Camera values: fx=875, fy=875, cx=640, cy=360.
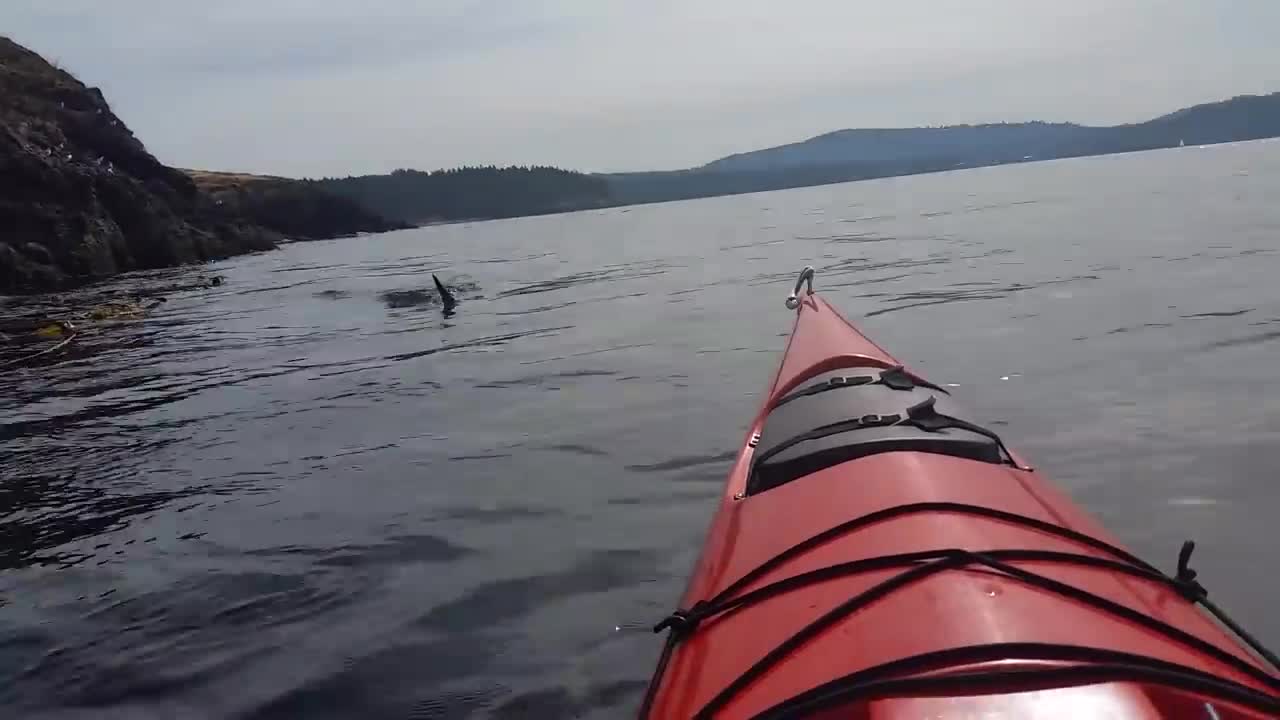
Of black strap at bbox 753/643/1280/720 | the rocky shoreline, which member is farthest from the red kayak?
the rocky shoreline

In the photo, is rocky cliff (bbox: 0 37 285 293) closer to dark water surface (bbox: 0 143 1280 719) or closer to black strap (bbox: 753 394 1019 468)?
dark water surface (bbox: 0 143 1280 719)

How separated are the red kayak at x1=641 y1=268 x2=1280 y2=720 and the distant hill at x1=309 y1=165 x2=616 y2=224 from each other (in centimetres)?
14083

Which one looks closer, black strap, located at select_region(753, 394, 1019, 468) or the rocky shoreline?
black strap, located at select_region(753, 394, 1019, 468)

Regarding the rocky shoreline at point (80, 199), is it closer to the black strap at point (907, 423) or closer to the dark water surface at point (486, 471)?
the dark water surface at point (486, 471)

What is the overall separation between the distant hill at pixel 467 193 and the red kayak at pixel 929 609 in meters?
141

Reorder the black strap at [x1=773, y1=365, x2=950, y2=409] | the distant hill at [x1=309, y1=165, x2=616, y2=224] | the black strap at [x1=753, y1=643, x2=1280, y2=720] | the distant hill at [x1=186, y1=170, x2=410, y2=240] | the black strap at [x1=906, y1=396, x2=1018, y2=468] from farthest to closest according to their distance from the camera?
the distant hill at [x1=309, y1=165, x2=616, y2=224] < the distant hill at [x1=186, y1=170, x2=410, y2=240] < the black strap at [x1=773, y1=365, x2=950, y2=409] < the black strap at [x1=906, y1=396, x2=1018, y2=468] < the black strap at [x1=753, y1=643, x2=1280, y2=720]

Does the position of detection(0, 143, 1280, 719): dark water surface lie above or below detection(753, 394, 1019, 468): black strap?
below

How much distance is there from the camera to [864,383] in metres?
5.31

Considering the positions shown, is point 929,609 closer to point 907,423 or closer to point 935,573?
point 935,573

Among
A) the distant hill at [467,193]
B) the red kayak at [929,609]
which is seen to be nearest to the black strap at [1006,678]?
the red kayak at [929,609]

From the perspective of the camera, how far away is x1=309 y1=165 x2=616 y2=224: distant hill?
14662 centimetres

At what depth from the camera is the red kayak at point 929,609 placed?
7.10ft

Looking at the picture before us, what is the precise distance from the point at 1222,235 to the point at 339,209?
81.2 metres

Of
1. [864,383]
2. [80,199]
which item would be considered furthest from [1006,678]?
[80,199]
